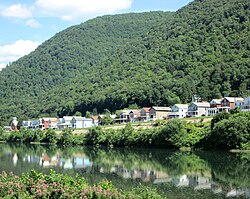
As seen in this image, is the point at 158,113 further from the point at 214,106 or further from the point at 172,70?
the point at 172,70

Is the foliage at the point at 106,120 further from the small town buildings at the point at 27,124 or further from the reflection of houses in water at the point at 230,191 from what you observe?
the reflection of houses in water at the point at 230,191

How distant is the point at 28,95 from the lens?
622 ft

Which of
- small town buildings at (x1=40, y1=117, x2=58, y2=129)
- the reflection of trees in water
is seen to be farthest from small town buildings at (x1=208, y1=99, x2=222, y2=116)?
small town buildings at (x1=40, y1=117, x2=58, y2=129)

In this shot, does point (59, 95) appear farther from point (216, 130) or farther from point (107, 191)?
point (107, 191)

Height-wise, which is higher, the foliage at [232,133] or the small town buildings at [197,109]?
the small town buildings at [197,109]

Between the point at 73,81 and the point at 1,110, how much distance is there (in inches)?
1323

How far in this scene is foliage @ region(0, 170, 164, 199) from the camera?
1827cm

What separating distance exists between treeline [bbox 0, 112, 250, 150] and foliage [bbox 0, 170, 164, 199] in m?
32.8

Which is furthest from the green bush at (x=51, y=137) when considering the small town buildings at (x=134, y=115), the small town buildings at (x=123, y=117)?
the small town buildings at (x=134, y=115)

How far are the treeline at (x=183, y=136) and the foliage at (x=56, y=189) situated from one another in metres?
32.8

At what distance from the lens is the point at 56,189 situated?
18844 mm

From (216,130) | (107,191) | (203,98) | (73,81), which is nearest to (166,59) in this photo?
(203,98)

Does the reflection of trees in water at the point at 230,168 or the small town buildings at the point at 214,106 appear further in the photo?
the small town buildings at the point at 214,106

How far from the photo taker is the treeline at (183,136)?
1978 inches
